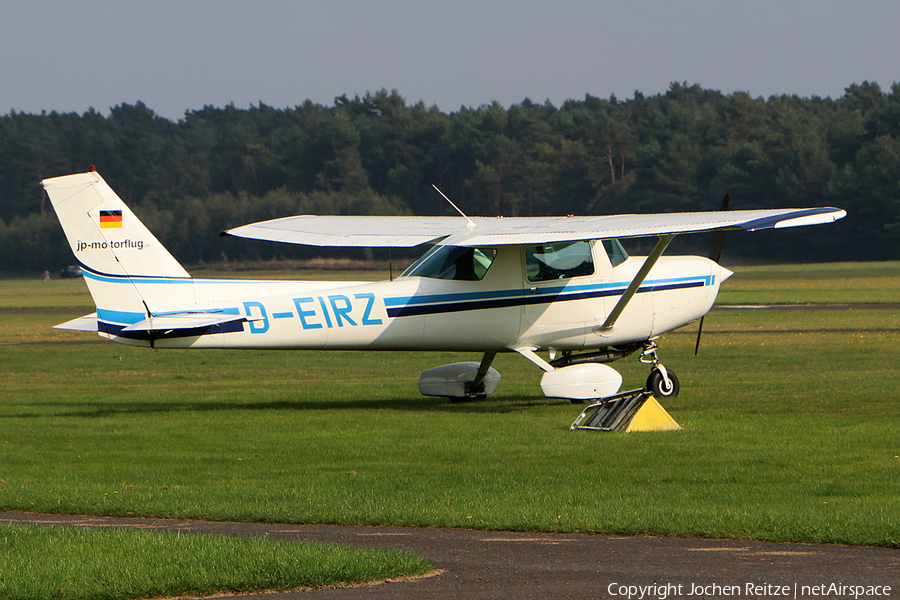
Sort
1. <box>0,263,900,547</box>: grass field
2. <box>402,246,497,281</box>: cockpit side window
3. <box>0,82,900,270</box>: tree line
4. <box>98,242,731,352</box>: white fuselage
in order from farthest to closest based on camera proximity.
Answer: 1. <box>0,82,900,270</box>: tree line
2. <box>402,246,497,281</box>: cockpit side window
3. <box>98,242,731,352</box>: white fuselage
4. <box>0,263,900,547</box>: grass field

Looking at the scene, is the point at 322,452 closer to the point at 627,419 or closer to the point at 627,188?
the point at 627,419

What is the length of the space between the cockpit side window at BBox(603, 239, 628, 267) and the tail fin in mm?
6440

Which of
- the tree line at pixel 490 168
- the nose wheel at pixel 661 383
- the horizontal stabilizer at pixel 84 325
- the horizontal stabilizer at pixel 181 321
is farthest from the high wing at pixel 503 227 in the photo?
the tree line at pixel 490 168

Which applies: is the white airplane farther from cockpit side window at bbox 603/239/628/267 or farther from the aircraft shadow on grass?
the aircraft shadow on grass

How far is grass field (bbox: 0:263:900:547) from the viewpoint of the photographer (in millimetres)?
8625

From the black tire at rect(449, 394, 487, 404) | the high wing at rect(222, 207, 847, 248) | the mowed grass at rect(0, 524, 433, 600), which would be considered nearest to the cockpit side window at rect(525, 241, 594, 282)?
the high wing at rect(222, 207, 847, 248)

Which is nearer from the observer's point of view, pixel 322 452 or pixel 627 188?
pixel 322 452

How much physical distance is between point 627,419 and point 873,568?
6540 millimetres

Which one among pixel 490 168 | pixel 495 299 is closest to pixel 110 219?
pixel 495 299

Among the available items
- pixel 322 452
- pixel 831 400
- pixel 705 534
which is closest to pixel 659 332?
pixel 831 400

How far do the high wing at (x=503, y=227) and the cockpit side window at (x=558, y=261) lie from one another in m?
0.38

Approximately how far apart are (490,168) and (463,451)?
107 metres

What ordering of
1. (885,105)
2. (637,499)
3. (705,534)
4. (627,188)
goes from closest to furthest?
(705,534) → (637,499) → (885,105) → (627,188)

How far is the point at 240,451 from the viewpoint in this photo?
1230 cm
